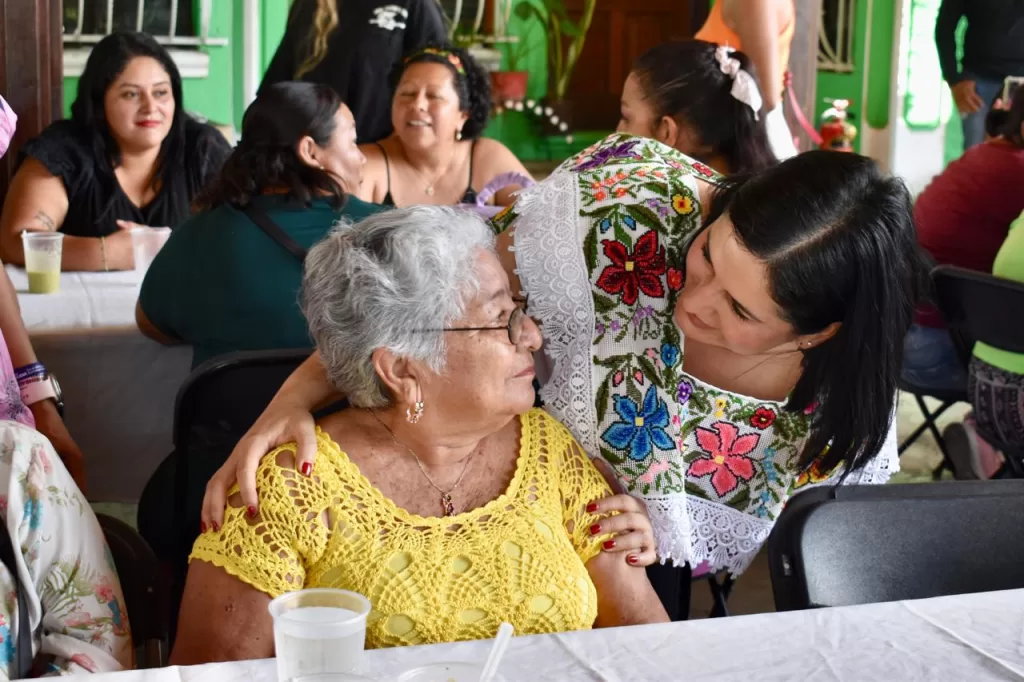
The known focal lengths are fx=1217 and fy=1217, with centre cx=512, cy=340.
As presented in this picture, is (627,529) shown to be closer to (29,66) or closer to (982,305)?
(982,305)

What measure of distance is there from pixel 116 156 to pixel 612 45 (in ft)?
17.3

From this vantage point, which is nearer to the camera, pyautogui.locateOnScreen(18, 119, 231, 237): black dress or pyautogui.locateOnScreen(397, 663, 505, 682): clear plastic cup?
pyautogui.locateOnScreen(397, 663, 505, 682): clear plastic cup

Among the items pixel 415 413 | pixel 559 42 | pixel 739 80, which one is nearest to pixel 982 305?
pixel 739 80

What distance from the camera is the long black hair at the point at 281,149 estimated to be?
2430 millimetres

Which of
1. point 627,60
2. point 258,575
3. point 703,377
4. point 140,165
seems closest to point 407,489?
point 258,575

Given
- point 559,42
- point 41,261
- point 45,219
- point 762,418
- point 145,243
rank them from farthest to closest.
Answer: point 559,42 → point 45,219 → point 145,243 → point 41,261 → point 762,418

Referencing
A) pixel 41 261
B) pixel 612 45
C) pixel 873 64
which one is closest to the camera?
pixel 41 261

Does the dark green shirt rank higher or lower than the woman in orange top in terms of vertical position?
lower

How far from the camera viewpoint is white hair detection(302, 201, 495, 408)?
1.58 meters

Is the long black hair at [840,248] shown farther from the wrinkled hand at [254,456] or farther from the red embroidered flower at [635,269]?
the wrinkled hand at [254,456]

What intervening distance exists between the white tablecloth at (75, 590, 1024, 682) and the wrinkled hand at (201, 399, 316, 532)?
0.27 metres

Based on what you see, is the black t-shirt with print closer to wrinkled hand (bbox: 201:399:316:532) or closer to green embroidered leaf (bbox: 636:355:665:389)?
green embroidered leaf (bbox: 636:355:665:389)

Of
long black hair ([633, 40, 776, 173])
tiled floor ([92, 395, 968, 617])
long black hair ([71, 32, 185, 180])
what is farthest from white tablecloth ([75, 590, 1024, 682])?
long black hair ([71, 32, 185, 180])

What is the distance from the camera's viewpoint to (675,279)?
172 centimetres
